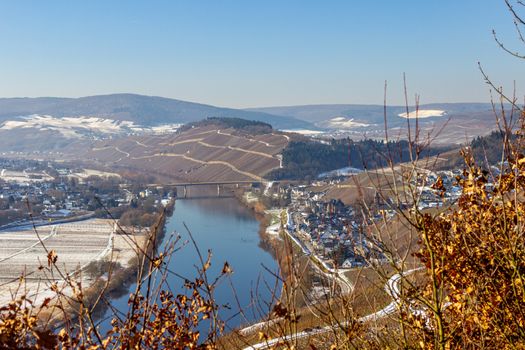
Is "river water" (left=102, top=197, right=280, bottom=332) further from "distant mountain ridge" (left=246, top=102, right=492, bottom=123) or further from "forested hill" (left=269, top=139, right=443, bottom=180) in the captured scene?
"distant mountain ridge" (left=246, top=102, right=492, bottom=123)

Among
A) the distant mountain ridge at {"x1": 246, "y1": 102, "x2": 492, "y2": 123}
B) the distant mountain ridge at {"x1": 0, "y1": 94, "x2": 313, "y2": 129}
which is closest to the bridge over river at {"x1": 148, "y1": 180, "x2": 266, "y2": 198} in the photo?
the distant mountain ridge at {"x1": 0, "y1": 94, "x2": 313, "y2": 129}

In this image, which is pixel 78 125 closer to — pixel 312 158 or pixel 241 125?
pixel 241 125

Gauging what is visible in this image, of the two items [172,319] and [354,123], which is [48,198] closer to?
[172,319]

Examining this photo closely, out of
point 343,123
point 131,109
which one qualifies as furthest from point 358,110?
point 131,109

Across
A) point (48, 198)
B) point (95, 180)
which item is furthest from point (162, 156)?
point (48, 198)

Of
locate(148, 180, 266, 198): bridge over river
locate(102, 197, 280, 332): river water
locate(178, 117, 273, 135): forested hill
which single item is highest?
Answer: locate(178, 117, 273, 135): forested hill

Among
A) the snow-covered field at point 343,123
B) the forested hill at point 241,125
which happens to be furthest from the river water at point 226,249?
the snow-covered field at point 343,123
